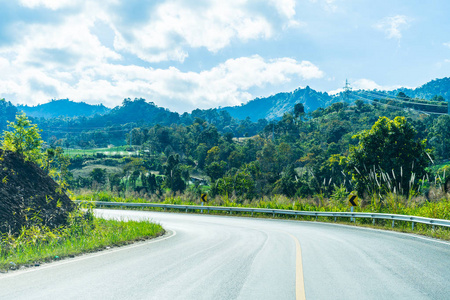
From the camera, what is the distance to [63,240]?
9.59 metres

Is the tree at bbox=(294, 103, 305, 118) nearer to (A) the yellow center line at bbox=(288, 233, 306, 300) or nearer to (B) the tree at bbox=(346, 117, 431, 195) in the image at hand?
(B) the tree at bbox=(346, 117, 431, 195)

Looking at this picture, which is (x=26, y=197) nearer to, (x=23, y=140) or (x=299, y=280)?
(x=23, y=140)

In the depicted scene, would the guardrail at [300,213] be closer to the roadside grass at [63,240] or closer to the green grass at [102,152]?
the roadside grass at [63,240]

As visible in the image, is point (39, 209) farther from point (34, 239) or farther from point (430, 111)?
point (430, 111)

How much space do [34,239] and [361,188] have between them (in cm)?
2306

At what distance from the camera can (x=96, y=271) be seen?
21.1 feet

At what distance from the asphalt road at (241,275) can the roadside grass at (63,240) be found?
0.54 metres

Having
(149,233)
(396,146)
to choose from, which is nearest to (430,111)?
(396,146)

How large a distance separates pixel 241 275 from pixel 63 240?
575 cm

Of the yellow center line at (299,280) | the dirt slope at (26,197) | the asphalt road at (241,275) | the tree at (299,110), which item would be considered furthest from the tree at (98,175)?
the tree at (299,110)

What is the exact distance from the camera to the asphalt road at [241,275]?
196 inches

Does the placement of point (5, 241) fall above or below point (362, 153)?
below

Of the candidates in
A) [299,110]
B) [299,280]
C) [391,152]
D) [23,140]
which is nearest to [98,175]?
[391,152]

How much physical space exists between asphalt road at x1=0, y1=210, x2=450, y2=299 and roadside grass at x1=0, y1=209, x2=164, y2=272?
541 millimetres
